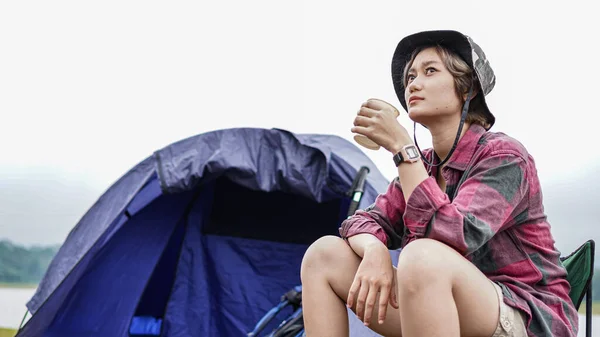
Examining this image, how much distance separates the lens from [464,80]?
3.77 ft

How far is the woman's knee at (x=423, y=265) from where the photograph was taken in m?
0.87

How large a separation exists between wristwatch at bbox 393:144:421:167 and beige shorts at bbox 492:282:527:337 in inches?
9.0

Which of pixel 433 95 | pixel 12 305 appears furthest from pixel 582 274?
pixel 12 305

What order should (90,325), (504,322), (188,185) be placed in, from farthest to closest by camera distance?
(90,325)
(188,185)
(504,322)

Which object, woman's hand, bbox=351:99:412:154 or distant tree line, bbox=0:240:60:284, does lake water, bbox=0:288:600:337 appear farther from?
woman's hand, bbox=351:99:412:154

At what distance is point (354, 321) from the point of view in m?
1.58

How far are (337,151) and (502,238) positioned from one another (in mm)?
1429

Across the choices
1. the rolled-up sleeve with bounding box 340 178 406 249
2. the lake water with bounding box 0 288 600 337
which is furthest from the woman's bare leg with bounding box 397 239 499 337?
the lake water with bounding box 0 288 600 337

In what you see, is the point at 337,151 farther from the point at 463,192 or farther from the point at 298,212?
the point at 463,192

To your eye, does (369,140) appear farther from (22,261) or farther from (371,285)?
(22,261)

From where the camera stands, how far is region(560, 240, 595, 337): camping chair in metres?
1.17

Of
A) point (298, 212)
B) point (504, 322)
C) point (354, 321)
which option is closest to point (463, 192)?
point (504, 322)

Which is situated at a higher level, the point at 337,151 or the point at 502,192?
the point at 502,192

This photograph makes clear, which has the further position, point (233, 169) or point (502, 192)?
point (233, 169)
